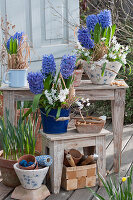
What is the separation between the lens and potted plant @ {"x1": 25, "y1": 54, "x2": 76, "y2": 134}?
9.37ft

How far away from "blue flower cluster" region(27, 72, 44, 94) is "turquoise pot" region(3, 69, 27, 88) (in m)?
0.32

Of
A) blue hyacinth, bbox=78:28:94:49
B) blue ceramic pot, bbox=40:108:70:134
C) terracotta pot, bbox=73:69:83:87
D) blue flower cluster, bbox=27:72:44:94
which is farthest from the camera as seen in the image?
terracotta pot, bbox=73:69:83:87

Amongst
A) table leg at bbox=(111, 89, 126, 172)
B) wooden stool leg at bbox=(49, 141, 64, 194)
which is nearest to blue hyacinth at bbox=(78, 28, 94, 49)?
table leg at bbox=(111, 89, 126, 172)

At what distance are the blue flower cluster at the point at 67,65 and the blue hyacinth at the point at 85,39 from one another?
302 mm

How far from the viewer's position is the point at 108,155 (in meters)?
3.91

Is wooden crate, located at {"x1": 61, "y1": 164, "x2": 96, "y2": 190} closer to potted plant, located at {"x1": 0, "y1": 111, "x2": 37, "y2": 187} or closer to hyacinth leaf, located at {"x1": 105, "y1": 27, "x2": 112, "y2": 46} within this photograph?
potted plant, located at {"x1": 0, "y1": 111, "x2": 37, "y2": 187}

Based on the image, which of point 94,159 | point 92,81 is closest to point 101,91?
point 92,81

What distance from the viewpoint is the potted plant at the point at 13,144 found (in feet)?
10.1

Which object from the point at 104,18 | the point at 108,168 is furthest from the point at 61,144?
the point at 104,18

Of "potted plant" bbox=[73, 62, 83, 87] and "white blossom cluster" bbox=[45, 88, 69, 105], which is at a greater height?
"potted plant" bbox=[73, 62, 83, 87]

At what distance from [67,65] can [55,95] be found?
25 cm

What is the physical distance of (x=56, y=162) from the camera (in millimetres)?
3006

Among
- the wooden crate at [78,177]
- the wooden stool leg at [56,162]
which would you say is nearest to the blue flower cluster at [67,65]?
the wooden stool leg at [56,162]

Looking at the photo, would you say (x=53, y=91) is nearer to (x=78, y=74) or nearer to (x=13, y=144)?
(x=78, y=74)
